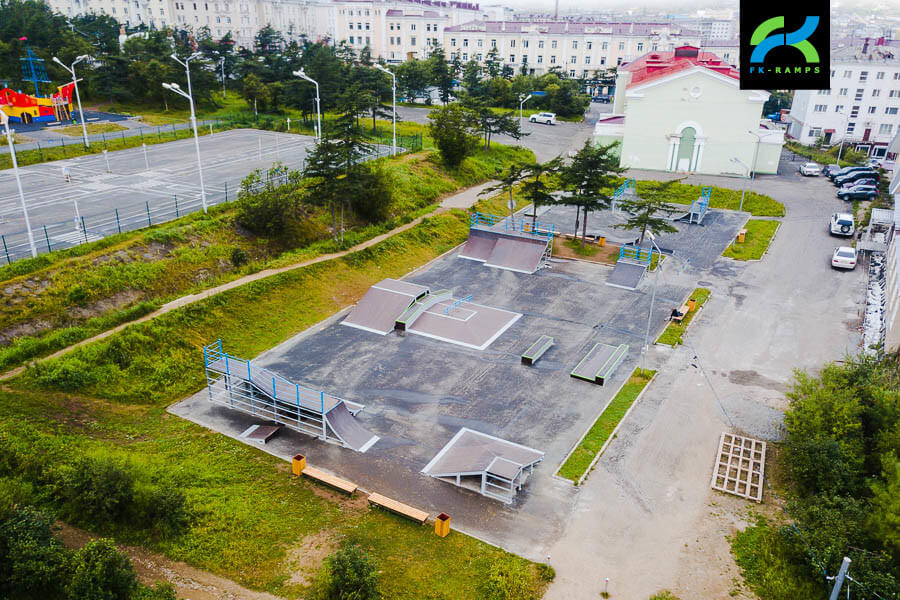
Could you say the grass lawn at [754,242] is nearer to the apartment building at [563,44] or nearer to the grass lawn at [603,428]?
the grass lawn at [603,428]

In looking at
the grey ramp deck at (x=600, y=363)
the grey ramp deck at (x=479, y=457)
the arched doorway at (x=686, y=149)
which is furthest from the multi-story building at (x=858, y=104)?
the grey ramp deck at (x=479, y=457)

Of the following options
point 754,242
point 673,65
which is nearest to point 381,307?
point 754,242

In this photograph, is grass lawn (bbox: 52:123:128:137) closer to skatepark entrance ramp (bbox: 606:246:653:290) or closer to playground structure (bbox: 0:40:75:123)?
playground structure (bbox: 0:40:75:123)

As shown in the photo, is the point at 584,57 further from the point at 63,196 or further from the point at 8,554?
the point at 8,554

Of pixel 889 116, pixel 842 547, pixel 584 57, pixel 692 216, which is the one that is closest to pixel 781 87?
pixel 842 547

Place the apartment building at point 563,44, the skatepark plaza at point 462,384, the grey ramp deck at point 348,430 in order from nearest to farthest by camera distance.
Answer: the skatepark plaza at point 462,384, the grey ramp deck at point 348,430, the apartment building at point 563,44

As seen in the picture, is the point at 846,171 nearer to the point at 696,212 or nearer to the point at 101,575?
the point at 696,212
